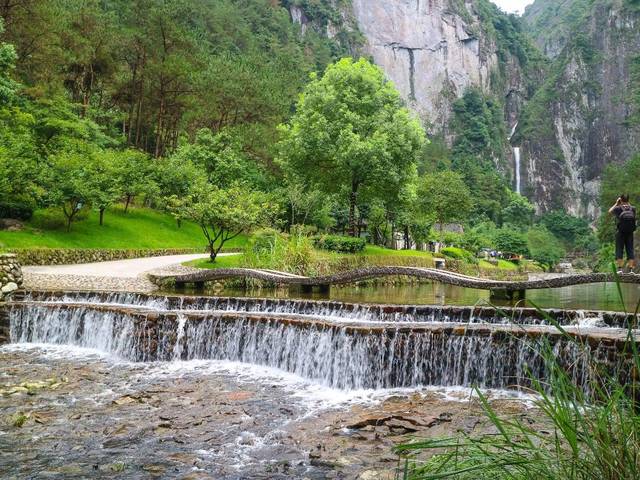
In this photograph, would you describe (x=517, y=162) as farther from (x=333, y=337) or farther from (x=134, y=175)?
(x=333, y=337)

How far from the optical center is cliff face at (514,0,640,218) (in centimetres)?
10488

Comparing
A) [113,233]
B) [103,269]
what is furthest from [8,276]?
[113,233]

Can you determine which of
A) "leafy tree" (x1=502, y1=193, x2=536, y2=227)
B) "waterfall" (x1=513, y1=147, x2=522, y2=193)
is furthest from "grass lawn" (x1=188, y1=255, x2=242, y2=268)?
"waterfall" (x1=513, y1=147, x2=522, y2=193)

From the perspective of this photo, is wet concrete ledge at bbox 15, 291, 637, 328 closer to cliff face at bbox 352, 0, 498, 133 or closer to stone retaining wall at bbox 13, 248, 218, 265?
stone retaining wall at bbox 13, 248, 218, 265

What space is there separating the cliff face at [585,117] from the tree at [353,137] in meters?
88.8

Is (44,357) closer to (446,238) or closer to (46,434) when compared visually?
(46,434)

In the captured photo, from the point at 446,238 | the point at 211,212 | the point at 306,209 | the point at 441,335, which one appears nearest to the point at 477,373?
the point at 441,335

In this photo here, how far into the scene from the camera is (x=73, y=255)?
2150cm

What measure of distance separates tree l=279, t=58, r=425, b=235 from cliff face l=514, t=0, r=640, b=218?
88.8 m

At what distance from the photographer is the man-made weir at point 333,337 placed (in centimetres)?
846

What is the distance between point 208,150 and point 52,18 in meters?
12.0

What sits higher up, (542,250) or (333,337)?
(542,250)

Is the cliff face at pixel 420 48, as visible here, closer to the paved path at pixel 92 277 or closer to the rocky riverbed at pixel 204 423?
the paved path at pixel 92 277

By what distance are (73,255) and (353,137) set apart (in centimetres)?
1352
